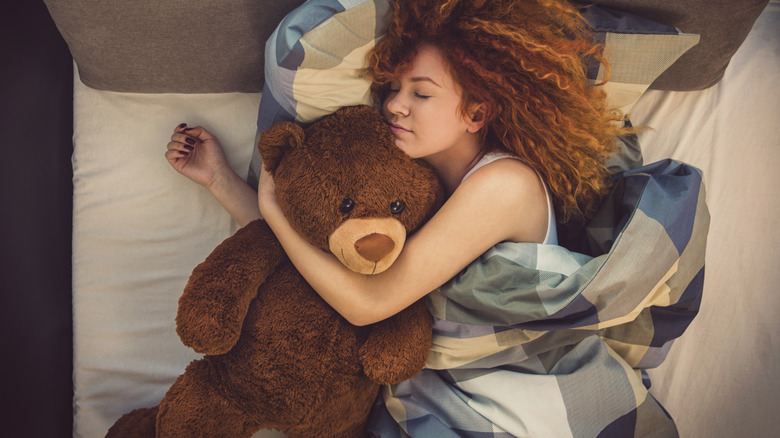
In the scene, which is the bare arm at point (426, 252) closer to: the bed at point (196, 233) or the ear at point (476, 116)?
the ear at point (476, 116)

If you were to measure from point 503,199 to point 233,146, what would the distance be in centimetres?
60

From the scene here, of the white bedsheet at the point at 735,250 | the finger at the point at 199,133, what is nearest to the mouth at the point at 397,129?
the finger at the point at 199,133

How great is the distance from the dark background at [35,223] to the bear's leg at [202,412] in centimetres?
35

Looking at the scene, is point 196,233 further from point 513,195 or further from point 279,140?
point 513,195

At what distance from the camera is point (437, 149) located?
829mm

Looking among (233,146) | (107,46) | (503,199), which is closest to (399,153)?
(503,199)

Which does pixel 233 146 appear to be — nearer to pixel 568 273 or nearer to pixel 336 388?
pixel 336 388

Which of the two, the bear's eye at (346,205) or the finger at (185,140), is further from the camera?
the finger at (185,140)

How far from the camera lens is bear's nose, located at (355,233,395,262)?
0.67 metres

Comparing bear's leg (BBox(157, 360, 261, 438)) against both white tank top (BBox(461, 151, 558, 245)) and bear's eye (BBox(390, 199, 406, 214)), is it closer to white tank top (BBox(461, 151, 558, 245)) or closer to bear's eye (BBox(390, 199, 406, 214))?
bear's eye (BBox(390, 199, 406, 214))

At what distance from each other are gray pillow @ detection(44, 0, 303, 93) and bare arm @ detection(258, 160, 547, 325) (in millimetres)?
335

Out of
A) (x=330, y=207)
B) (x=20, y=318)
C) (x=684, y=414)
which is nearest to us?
(x=330, y=207)

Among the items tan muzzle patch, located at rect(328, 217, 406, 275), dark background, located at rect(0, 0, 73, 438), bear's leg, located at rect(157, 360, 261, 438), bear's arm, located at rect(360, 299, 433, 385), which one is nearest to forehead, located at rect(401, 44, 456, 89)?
tan muzzle patch, located at rect(328, 217, 406, 275)

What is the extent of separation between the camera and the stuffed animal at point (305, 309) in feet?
2.33
